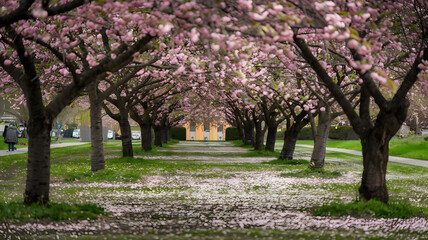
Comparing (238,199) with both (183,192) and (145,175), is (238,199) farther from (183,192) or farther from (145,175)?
(145,175)

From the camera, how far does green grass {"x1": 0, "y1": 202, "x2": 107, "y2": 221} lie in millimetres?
8281

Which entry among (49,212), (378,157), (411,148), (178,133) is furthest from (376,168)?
(178,133)

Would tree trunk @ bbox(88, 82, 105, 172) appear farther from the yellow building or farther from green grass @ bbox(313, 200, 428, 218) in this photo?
the yellow building

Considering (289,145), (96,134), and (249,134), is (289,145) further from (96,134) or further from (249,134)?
(249,134)

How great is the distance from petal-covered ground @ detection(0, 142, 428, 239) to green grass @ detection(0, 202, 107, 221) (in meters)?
0.23

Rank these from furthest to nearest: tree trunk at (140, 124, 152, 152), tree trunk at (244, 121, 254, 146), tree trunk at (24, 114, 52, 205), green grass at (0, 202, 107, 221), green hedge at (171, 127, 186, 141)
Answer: green hedge at (171, 127, 186, 141) → tree trunk at (244, 121, 254, 146) → tree trunk at (140, 124, 152, 152) → tree trunk at (24, 114, 52, 205) → green grass at (0, 202, 107, 221)

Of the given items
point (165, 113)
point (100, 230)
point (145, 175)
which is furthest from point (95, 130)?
point (165, 113)

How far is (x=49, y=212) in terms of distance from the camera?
8484mm

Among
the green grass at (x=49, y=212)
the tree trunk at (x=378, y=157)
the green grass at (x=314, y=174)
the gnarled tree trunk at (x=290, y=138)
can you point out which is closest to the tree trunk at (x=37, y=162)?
the green grass at (x=49, y=212)

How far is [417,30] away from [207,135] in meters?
98.8

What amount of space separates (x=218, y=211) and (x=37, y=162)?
375 cm

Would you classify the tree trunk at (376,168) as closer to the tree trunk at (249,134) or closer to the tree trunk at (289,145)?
the tree trunk at (289,145)

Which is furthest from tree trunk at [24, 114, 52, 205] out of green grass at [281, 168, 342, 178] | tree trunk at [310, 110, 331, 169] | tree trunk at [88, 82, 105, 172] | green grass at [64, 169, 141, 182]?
tree trunk at [310, 110, 331, 169]

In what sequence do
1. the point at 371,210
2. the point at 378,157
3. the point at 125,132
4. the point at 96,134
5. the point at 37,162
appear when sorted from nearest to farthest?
the point at 371,210
the point at 37,162
the point at 378,157
the point at 96,134
the point at 125,132
